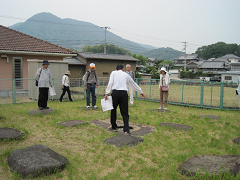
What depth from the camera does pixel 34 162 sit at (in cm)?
326

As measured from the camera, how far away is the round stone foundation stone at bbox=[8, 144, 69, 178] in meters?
3.09

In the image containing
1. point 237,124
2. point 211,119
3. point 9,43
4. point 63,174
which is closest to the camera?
point 63,174

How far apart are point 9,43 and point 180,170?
1463 centimetres

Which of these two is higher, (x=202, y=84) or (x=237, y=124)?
(x=202, y=84)

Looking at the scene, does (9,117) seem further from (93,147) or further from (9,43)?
(9,43)

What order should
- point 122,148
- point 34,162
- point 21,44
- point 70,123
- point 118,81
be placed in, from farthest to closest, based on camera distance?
1. point 21,44
2. point 70,123
3. point 118,81
4. point 122,148
5. point 34,162

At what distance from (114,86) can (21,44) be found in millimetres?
12129

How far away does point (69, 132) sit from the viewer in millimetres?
5414

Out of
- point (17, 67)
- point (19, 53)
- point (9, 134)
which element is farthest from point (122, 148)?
point (17, 67)

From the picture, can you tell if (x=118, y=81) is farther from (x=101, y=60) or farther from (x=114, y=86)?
(x=101, y=60)

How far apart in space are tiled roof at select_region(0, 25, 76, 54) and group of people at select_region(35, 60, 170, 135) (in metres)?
5.34

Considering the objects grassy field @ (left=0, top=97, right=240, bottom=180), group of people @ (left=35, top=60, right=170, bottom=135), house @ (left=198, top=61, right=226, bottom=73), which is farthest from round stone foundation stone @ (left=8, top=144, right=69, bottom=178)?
house @ (left=198, top=61, right=226, bottom=73)

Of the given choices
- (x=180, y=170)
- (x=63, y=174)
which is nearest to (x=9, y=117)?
(x=63, y=174)

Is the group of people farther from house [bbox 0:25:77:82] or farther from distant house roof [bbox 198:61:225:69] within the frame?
distant house roof [bbox 198:61:225:69]
